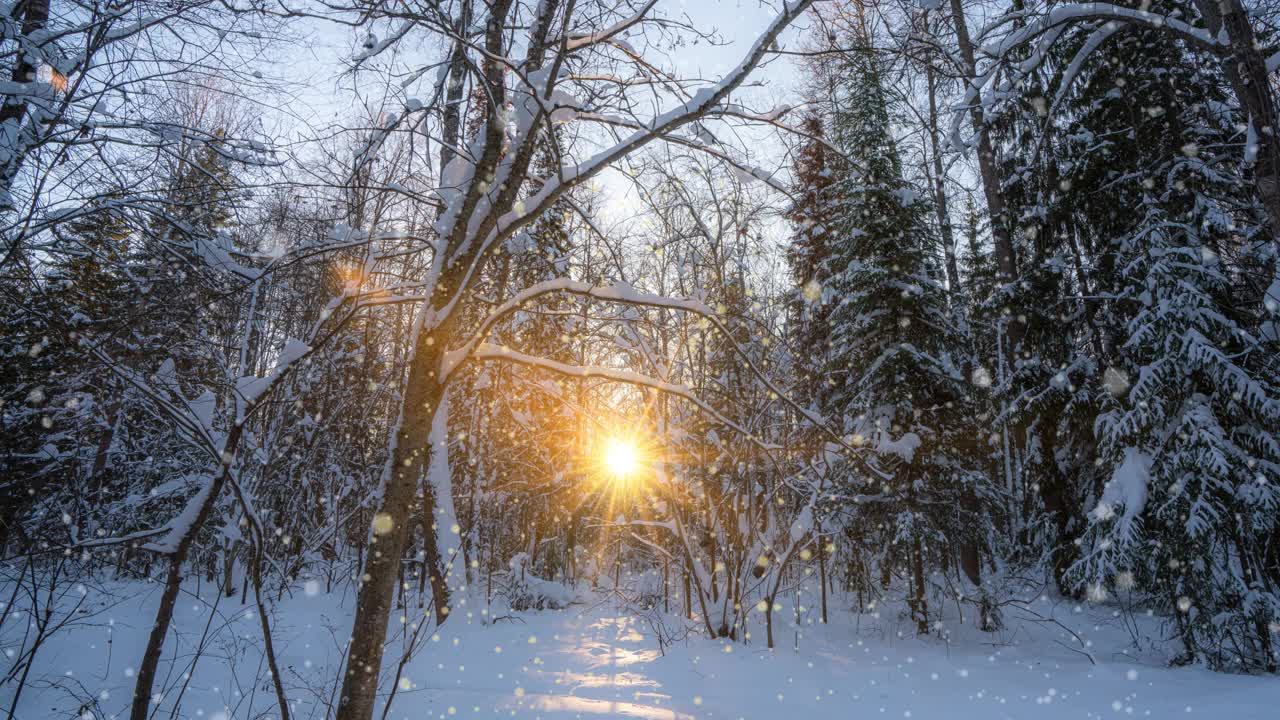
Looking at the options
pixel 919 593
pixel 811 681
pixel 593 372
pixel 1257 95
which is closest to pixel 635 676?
pixel 811 681

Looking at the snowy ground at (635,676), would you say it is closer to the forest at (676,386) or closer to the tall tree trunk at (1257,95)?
the forest at (676,386)

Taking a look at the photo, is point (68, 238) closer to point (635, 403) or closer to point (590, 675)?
point (590, 675)

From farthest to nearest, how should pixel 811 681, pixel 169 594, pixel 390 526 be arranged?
pixel 811 681 < pixel 169 594 < pixel 390 526

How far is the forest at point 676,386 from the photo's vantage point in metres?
2.69

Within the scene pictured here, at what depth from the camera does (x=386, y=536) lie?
231 cm

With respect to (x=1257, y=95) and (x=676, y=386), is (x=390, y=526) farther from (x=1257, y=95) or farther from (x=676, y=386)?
(x=1257, y=95)

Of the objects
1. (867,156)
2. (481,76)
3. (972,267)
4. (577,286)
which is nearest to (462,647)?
(577,286)

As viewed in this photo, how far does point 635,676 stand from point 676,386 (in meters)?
4.27

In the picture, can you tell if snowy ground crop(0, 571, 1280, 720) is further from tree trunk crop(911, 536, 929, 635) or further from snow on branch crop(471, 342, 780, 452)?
snow on branch crop(471, 342, 780, 452)

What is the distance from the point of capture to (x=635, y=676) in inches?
218

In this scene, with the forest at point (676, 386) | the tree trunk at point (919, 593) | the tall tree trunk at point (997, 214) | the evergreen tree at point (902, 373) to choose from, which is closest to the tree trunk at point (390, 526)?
the forest at point (676, 386)

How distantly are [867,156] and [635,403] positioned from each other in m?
6.99

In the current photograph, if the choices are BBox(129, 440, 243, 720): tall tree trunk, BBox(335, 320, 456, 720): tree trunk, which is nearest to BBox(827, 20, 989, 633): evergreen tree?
BBox(335, 320, 456, 720): tree trunk

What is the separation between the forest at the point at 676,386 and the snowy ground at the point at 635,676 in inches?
3.0
